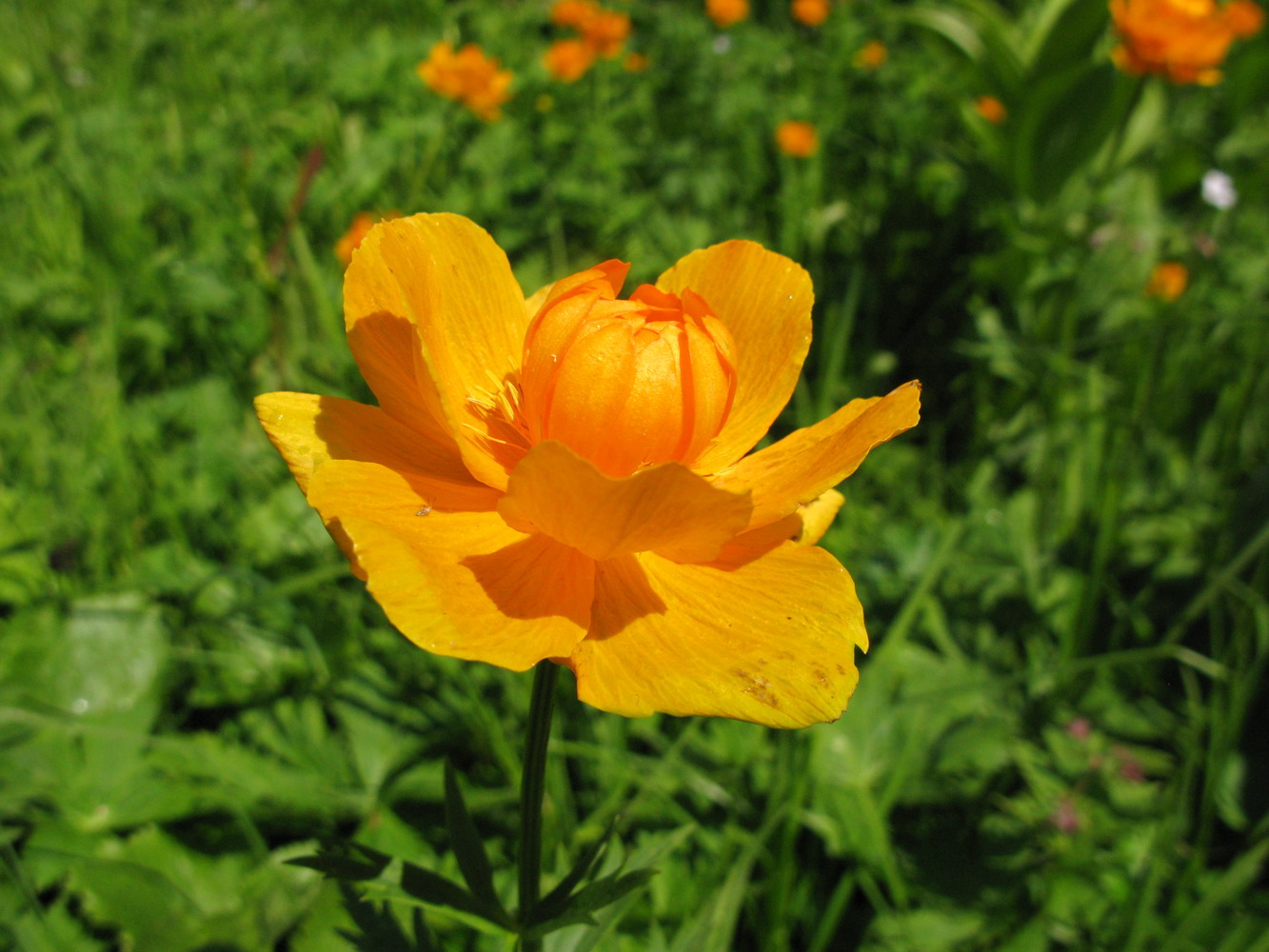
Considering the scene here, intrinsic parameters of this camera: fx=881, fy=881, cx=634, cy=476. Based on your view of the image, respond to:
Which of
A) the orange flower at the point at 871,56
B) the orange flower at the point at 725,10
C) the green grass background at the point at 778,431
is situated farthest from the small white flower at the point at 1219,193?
the orange flower at the point at 725,10

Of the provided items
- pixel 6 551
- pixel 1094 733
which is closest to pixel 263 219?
pixel 6 551

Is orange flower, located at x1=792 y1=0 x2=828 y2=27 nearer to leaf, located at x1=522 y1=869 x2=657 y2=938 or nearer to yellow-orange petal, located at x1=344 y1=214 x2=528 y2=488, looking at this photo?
yellow-orange petal, located at x1=344 y1=214 x2=528 y2=488

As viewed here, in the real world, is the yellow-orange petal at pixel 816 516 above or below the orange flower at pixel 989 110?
above

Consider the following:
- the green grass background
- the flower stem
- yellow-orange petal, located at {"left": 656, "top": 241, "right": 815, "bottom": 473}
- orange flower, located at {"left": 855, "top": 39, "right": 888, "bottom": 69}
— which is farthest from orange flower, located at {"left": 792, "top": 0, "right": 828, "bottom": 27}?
the flower stem

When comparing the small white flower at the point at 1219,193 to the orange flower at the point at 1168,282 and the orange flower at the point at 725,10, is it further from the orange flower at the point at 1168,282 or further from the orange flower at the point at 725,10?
the orange flower at the point at 725,10

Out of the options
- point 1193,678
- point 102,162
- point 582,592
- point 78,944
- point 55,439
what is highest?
point 582,592

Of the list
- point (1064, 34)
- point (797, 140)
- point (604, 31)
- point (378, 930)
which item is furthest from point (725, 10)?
point (378, 930)

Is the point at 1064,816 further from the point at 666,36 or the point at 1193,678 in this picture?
the point at 666,36
